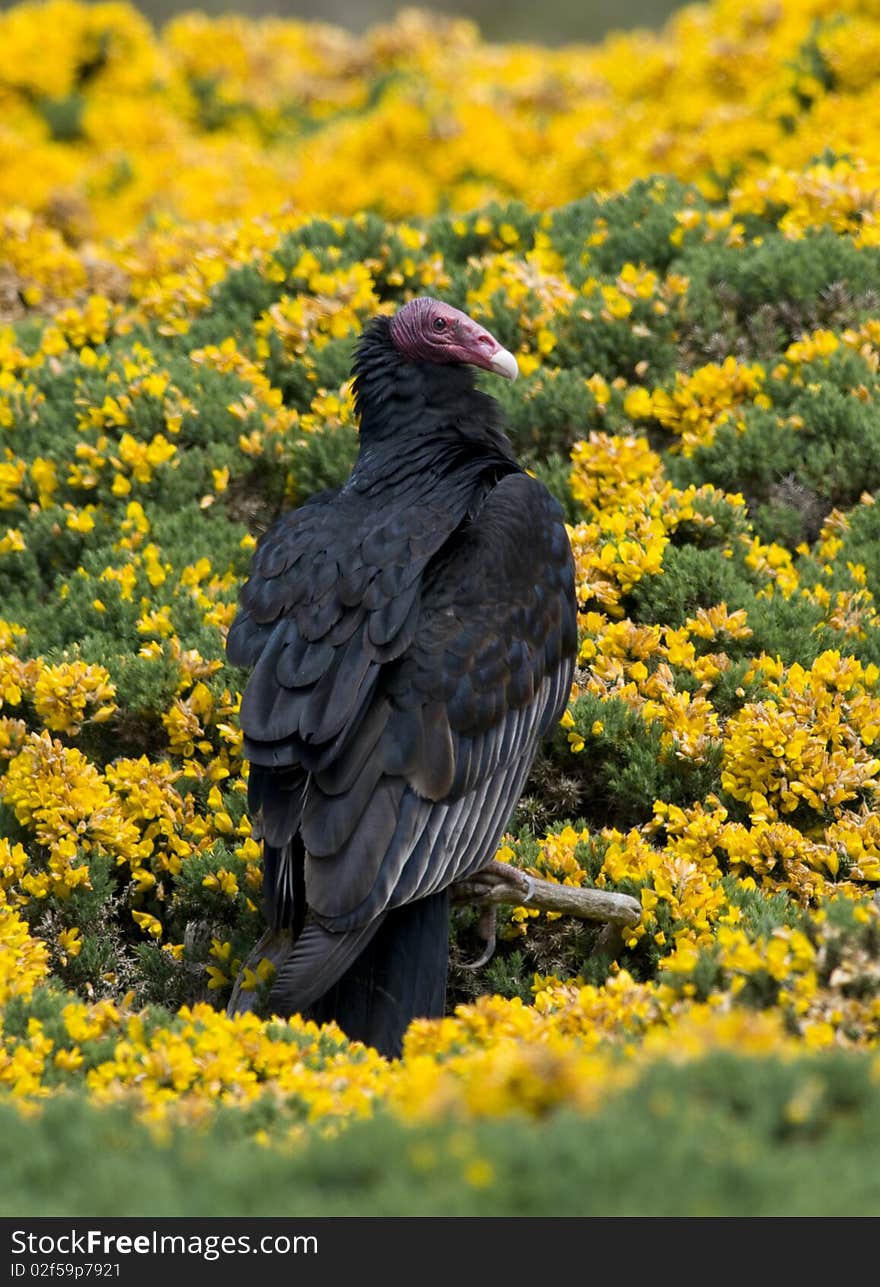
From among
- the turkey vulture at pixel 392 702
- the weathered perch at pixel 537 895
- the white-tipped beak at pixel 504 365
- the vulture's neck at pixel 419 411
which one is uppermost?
the white-tipped beak at pixel 504 365

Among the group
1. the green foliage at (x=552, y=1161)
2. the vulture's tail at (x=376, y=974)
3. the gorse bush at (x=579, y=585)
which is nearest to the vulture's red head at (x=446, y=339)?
the gorse bush at (x=579, y=585)

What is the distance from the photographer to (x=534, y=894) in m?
5.00

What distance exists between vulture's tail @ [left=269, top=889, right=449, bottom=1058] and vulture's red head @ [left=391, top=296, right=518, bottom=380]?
206 centimetres

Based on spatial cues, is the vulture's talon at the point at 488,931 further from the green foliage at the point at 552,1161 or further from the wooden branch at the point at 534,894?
the green foliage at the point at 552,1161

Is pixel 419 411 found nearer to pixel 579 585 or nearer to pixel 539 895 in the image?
pixel 579 585

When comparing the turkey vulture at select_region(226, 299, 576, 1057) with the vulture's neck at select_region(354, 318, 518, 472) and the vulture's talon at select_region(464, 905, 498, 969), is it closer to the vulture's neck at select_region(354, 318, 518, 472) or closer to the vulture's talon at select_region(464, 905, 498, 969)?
the vulture's neck at select_region(354, 318, 518, 472)

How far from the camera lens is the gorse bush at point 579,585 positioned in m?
3.98

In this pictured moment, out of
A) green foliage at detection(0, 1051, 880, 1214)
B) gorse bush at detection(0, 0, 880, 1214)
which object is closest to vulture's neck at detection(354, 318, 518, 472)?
gorse bush at detection(0, 0, 880, 1214)

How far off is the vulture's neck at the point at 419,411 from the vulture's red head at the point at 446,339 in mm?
48

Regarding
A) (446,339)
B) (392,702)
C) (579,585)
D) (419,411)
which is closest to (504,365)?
(446,339)

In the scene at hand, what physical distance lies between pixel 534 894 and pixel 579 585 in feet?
5.07
